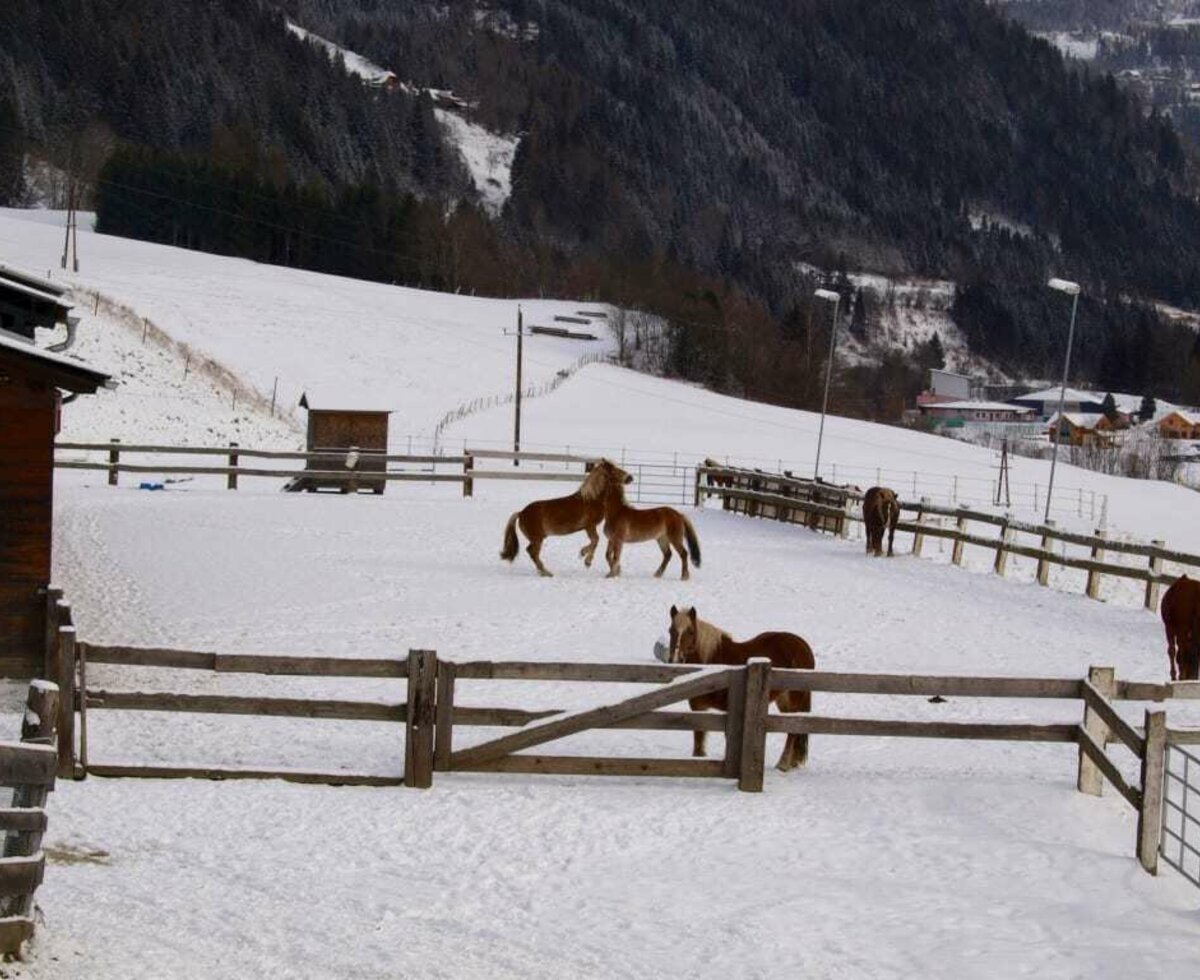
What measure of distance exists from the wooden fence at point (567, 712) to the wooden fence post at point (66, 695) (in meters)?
0.01

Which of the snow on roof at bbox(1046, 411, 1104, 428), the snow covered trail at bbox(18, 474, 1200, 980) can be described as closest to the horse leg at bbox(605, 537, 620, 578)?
the snow covered trail at bbox(18, 474, 1200, 980)

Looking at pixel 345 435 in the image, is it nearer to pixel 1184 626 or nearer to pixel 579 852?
pixel 1184 626

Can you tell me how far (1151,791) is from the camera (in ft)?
28.0

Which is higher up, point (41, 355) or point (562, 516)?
point (41, 355)

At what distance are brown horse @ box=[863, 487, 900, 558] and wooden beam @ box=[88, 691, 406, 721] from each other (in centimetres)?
1577

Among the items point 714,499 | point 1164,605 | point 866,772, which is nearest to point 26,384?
point 866,772

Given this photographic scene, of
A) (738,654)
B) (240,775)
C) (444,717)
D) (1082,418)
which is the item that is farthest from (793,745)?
(1082,418)

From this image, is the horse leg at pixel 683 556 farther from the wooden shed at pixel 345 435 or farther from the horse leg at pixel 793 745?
the wooden shed at pixel 345 435

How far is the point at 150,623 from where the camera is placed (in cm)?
1562

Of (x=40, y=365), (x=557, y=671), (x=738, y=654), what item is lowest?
(x=738, y=654)

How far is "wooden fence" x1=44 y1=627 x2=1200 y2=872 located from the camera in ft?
31.3

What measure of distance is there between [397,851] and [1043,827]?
403 centimetres

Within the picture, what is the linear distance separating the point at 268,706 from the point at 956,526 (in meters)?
23.6

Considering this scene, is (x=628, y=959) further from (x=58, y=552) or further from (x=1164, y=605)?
(x=58, y=552)
